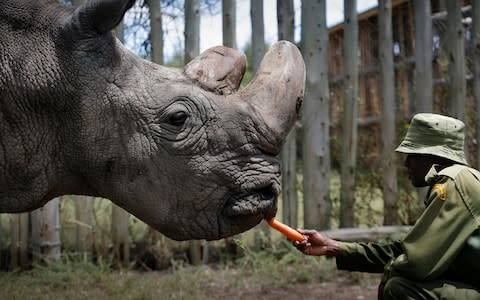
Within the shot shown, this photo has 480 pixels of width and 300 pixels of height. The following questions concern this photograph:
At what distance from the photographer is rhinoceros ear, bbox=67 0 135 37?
8.96 ft

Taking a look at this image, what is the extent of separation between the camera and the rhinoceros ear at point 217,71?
295cm

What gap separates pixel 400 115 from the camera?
21.6 feet

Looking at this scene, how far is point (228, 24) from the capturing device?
576 centimetres

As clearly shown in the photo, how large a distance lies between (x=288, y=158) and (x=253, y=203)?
318cm

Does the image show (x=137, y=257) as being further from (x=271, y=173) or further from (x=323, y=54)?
(x=271, y=173)

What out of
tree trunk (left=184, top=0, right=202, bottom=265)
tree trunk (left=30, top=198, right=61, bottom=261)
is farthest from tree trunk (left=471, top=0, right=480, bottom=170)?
tree trunk (left=30, top=198, right=61, bottom=261)

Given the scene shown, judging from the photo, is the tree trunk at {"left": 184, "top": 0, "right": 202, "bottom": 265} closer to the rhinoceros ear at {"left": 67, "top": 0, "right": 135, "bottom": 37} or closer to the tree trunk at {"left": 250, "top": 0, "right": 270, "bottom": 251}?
the tree trunk at {"left": 250, "top": 0, "right": 270, "bottom": 251}

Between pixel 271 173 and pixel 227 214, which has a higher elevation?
pixel 271 173

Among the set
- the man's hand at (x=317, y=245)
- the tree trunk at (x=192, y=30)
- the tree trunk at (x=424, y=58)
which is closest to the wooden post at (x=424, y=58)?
the tree trunk at (x=424, y=58)

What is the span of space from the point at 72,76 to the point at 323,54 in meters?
3.46

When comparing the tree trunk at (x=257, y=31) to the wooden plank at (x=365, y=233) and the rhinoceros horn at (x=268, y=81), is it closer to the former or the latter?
the wooden plank at (x=365, y=233)

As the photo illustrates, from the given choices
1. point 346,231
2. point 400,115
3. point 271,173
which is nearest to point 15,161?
point 271,173

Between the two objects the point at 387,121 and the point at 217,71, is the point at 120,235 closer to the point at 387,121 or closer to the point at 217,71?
the point at 387,121

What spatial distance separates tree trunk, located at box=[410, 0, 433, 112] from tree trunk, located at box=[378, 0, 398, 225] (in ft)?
0.80
